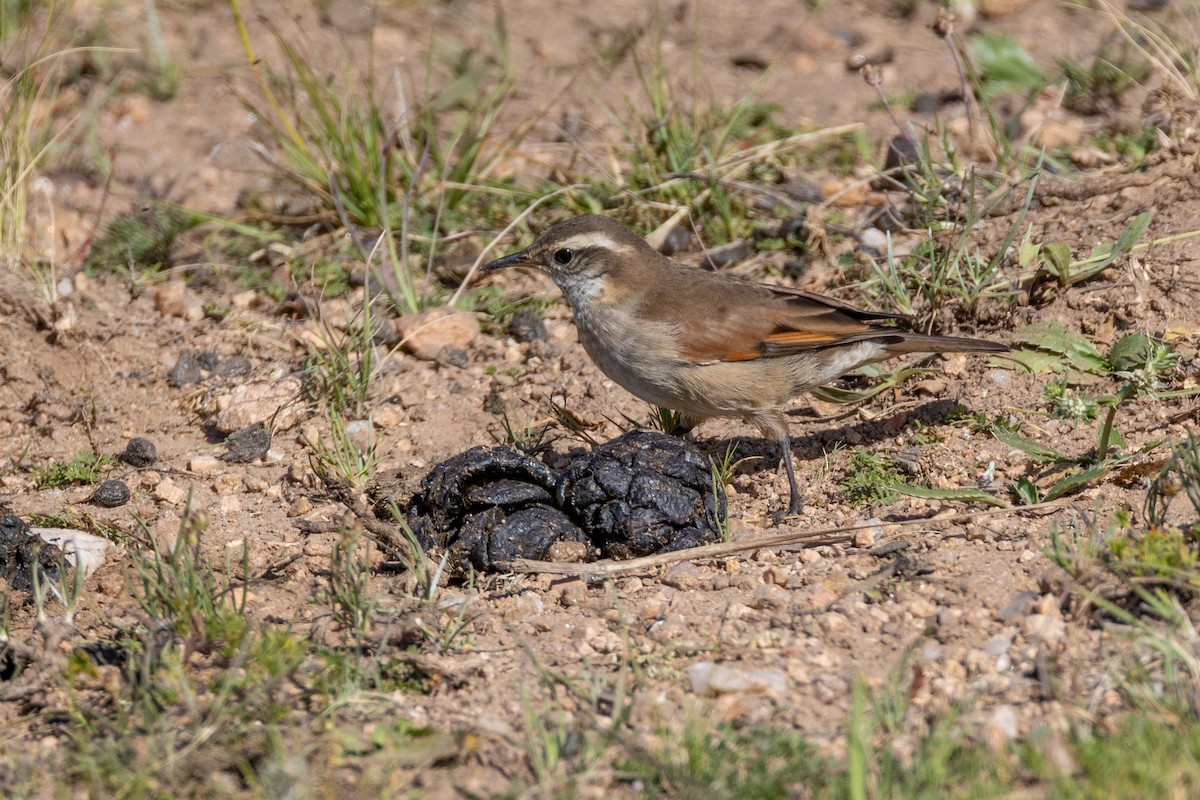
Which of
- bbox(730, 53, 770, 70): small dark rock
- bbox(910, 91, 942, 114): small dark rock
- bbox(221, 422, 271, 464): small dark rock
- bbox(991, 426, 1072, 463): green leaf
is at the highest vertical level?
bbox(730, 53, 770, 70): small dark rock

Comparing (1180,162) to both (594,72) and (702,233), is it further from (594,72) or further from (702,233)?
(594,72)

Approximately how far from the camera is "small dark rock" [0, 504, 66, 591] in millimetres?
5648

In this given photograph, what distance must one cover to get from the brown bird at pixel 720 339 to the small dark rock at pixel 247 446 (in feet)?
6.11

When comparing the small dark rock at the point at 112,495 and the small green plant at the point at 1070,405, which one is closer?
the small green plant at the point at 1070,405

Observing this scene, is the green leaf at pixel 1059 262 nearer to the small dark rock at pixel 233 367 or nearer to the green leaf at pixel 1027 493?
the green leaf at pixel 1027 493

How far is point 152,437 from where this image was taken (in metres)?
7.23

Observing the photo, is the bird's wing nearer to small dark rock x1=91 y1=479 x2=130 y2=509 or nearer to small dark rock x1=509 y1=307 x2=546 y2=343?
small dark rock x1=509 y1=307 x2=546 y2=343

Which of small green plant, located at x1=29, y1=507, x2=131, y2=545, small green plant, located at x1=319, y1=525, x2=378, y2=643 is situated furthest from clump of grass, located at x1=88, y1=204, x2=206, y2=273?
small green plant, located at x1=319, y1=525, x2=378, y2=643

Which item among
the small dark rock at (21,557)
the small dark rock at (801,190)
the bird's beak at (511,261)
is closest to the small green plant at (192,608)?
the small dark rock at (21,557)

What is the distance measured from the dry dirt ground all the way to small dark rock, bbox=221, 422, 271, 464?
68 millimetres

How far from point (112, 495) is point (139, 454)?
17.7 inches

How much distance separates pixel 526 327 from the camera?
26.2ft

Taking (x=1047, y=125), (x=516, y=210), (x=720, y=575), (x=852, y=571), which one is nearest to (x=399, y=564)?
(x=720, y=575)

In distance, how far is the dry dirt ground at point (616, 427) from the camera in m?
4.62
